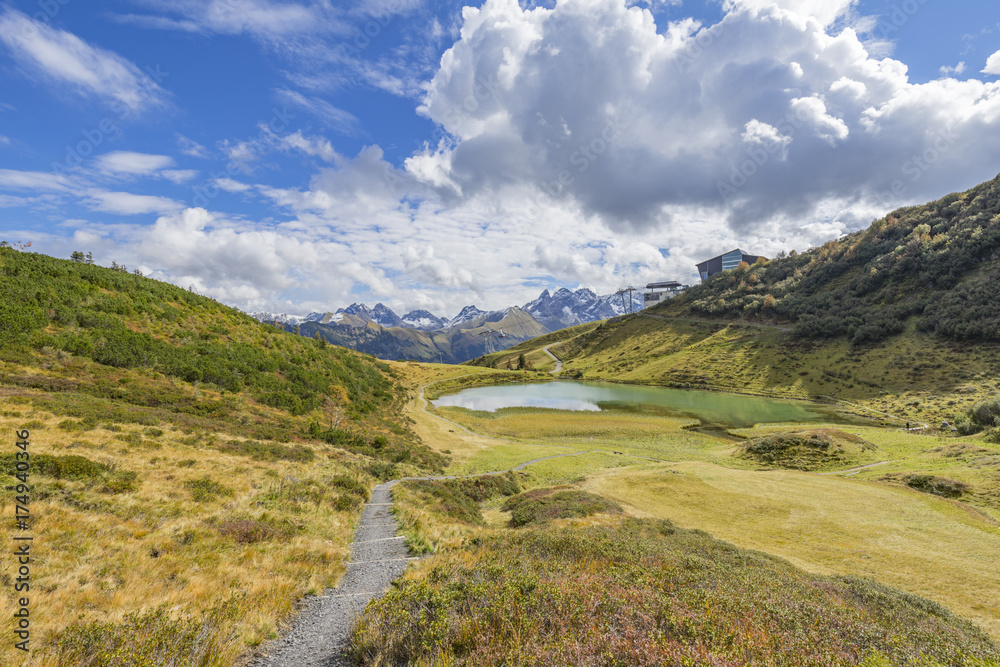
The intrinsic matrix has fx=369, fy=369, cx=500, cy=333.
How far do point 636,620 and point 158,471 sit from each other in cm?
1897

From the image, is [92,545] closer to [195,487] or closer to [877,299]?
[195,487]

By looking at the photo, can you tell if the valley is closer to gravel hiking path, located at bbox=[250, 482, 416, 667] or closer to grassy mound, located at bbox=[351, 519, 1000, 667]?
grassy mound, located at bbox=[351, 519, 1000, 667]

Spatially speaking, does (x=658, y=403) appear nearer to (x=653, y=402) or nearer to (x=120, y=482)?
(x=653, y=402)

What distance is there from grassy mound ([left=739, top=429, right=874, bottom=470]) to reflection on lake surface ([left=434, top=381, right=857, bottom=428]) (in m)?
23.6

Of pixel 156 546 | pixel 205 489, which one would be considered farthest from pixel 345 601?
pixel 205 489

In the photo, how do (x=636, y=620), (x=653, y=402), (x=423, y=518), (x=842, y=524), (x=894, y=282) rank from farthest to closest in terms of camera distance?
1. (x=894, y=282)
2. (x=653, y=402)
3. (x=842, y=524)
4. (x=423, y=518)
5. (x=636, y=620)

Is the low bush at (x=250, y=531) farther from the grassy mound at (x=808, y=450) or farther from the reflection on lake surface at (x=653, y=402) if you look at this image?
the reflection on lake surface at (x=653, y=402)

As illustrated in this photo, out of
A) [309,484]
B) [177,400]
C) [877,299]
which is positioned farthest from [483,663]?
[877,299]

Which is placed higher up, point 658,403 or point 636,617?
point 636,617

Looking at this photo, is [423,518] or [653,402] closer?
[423,518]

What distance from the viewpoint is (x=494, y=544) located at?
47.3 feet

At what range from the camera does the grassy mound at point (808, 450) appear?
1511 inches

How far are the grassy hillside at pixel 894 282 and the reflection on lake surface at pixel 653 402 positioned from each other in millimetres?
41493

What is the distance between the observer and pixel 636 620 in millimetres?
6934
